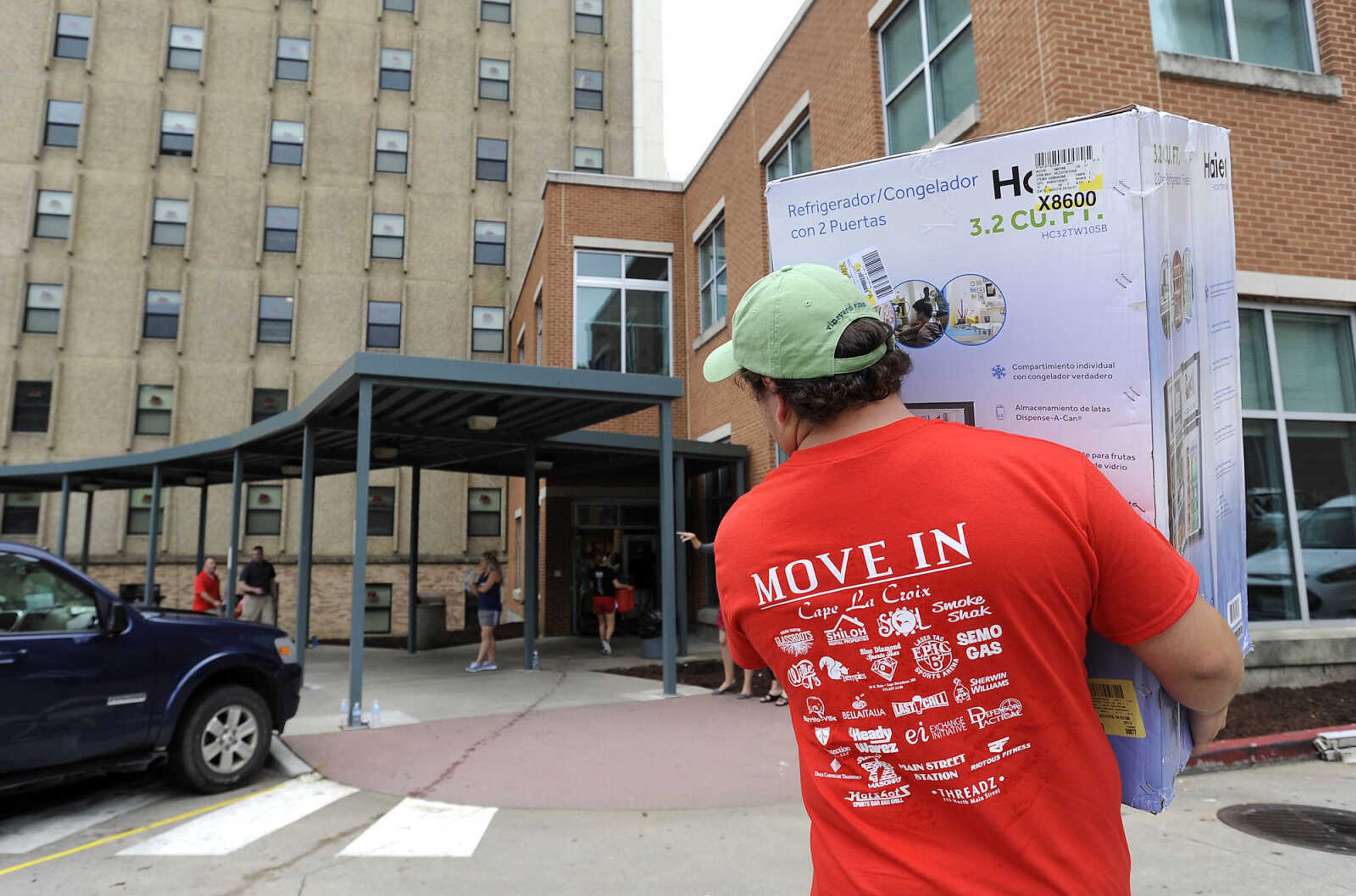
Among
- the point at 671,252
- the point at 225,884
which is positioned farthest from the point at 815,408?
the point at 671,252

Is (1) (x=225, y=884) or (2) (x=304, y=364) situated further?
(2) (x=304, y=364)

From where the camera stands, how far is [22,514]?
81.6ft

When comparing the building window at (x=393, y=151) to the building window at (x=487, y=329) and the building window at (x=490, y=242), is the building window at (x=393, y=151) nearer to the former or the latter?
the building window at (x=490, y=242)

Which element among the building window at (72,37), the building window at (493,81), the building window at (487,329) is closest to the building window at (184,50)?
the building window at (72,37)

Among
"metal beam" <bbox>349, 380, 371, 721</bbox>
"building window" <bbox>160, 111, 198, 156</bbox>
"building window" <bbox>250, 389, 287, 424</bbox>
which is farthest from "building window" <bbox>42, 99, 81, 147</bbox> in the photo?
"metal beam" <bbox>349, 380, 371, 721</bbox>

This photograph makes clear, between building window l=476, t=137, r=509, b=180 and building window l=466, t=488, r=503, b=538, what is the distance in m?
10.3

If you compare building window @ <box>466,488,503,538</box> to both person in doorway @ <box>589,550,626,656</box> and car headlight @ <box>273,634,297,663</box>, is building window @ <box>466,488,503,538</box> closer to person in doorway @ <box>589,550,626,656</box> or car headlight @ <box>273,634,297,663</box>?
person in doorway @ <box>589,550,626,656</box>

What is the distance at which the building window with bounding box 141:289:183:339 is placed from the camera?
2584 cm

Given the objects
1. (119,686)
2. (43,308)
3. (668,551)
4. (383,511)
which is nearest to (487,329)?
(383,511)

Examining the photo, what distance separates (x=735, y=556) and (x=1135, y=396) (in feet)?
2.69

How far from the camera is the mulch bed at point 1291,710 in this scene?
22.9 ft

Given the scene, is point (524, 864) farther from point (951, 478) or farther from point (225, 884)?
point (951, 478)

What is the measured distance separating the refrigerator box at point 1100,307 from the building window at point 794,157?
10952mm

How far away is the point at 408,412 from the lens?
11.4 meters
